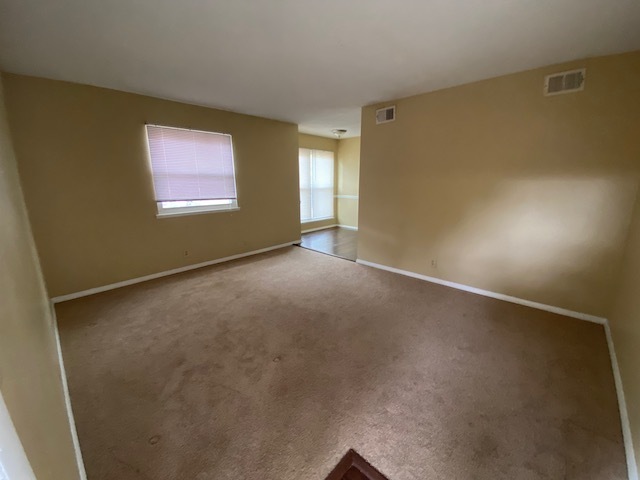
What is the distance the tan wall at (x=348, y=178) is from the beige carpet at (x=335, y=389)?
445 cm

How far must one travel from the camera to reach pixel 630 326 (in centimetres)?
171

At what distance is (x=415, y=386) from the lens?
5.90 feet

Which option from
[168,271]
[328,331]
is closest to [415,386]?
[328,331]

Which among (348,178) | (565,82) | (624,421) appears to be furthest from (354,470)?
(348,178)

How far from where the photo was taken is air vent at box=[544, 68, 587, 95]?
2365mm

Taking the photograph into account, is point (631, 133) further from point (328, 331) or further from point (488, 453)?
point (328, 331)

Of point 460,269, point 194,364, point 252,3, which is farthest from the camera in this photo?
point 460,269

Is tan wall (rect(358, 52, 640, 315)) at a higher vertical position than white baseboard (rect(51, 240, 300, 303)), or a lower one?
higher

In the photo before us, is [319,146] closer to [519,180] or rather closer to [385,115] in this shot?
[385,115]

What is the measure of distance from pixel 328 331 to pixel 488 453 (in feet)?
4.48

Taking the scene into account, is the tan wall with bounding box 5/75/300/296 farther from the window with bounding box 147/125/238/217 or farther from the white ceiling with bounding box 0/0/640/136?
the white ceiling with bounding box 0/0/640/136

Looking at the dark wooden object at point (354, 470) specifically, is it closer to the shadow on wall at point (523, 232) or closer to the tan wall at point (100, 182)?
the shadow on wall at point (523, 232)

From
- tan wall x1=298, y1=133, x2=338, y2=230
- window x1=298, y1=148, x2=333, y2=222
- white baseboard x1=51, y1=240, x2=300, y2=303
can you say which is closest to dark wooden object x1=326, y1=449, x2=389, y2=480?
white baseboard x1=51, y1=240, x2=300, y2=303

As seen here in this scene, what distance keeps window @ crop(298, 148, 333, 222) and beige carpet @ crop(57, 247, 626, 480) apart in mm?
3968
